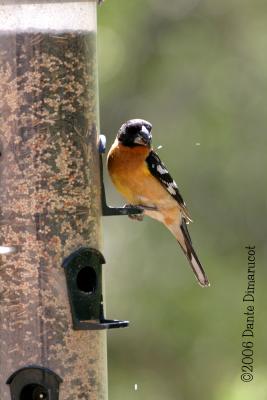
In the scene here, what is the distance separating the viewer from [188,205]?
13602 millimetres

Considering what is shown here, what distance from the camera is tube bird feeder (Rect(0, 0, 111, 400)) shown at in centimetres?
722

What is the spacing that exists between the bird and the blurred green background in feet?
14.0

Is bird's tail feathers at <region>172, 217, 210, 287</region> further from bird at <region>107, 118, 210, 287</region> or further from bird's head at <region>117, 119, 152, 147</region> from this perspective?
bird's head at <region>117, 119, 152, 147</region>

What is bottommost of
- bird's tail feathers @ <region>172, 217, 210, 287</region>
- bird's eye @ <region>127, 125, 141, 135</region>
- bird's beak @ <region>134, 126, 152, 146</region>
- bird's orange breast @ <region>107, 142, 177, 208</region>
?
bird's tail feathers @ <region>172, 217, 210, 287</region>

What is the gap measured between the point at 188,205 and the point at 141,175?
4573 mm

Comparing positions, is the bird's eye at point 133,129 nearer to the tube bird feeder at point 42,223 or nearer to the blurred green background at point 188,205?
the tube bird feeder at point 42,223

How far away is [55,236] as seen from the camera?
7.30m

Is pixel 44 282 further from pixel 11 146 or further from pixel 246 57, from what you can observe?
pixel 246 57

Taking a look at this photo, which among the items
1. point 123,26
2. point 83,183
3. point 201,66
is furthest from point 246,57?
point 83,183

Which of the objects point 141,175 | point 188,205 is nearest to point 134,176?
point 141,175

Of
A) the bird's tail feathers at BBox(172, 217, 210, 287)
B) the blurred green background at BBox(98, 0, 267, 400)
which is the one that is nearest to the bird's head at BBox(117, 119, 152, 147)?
the bird's tail feathers at BBox(172, 217, 210, 287)

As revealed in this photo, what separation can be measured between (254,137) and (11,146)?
6.93 meters

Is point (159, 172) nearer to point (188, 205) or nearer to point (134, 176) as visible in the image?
point (134, 176)

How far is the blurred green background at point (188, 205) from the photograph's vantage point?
13.7 meters
